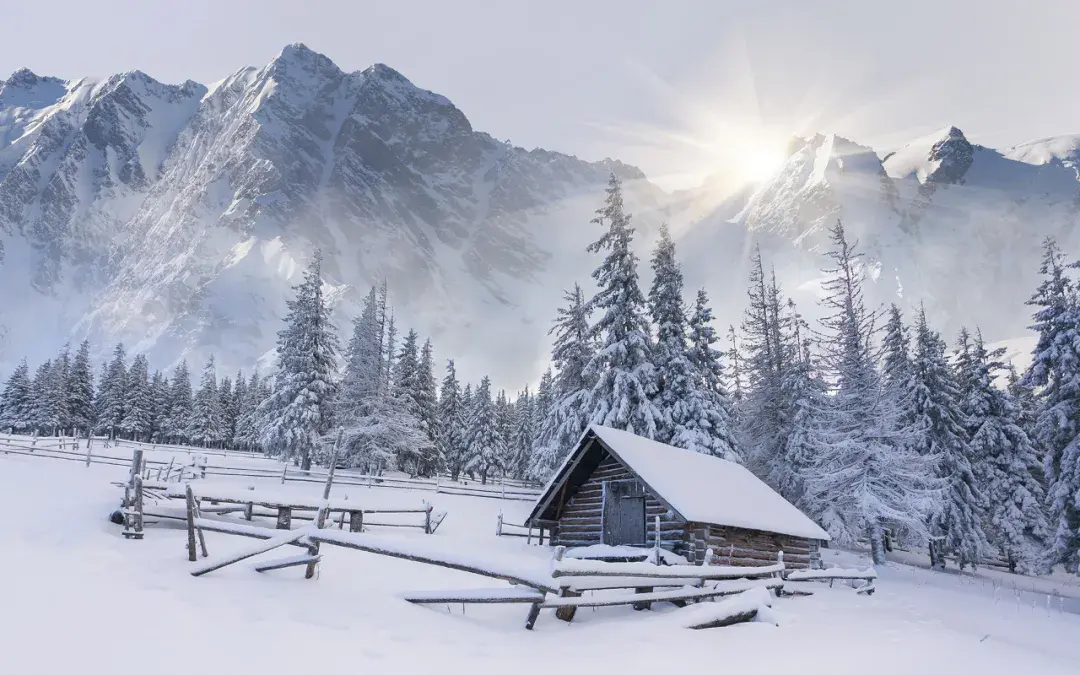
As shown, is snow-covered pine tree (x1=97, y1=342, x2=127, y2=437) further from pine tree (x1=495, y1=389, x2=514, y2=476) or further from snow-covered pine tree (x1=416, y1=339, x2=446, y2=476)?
pine tree (x1=495, y1=389, x2=514, y2=476)

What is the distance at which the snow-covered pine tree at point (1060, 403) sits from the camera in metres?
24.7

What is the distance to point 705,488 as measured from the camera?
19.6 meters

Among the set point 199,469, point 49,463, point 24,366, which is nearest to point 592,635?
point 199,469

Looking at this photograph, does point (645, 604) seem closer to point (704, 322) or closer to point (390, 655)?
point (390, 655)

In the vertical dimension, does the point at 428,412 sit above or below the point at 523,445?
above

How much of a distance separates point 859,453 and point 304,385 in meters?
37.8

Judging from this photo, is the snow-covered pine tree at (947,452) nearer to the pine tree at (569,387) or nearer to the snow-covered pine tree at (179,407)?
the pine tree at (569,387)

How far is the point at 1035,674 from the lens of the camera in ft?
27.8

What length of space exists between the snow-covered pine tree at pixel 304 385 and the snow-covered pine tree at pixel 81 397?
43828mm

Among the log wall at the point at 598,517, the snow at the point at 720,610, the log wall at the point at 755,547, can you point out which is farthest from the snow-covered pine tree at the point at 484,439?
the snow at the point at 720,610

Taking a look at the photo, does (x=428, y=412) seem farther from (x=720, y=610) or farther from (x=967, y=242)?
(x=967, y=242)

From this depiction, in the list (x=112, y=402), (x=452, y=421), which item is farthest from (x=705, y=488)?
(x=112, y=402)

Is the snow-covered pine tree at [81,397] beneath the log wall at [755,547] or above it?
above

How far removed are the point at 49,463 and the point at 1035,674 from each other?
1685 inches
